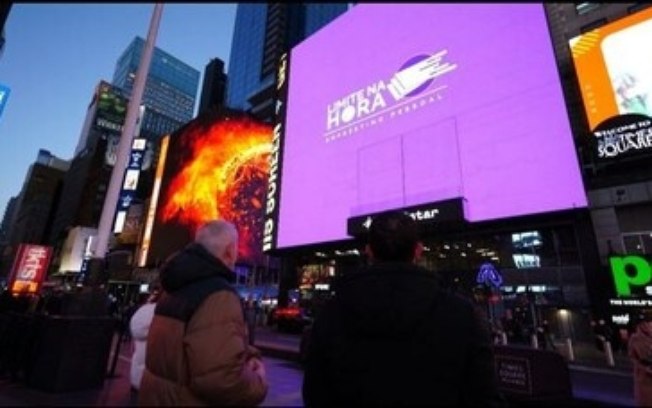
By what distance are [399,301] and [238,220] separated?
149 ft

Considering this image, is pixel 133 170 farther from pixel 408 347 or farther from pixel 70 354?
pixel 408 347

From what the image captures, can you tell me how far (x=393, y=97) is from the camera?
2231 centimetres

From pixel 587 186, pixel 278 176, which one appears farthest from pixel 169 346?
pixel 278 176

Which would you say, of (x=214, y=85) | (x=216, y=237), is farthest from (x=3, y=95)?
(x=214, y=85)

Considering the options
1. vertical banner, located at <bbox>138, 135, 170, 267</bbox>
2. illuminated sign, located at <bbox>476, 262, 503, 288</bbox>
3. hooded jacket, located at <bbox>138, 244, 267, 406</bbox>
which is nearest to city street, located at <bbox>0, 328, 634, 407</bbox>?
illuminated sign, located at <bbox>476, 262, 503, 288</bbox>

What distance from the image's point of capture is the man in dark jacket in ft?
5.11

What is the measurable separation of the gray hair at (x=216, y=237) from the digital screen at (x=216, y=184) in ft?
137

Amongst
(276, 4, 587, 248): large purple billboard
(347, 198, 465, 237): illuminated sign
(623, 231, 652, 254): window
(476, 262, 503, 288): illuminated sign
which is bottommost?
(476, 262, 503, 288): illuminated sign

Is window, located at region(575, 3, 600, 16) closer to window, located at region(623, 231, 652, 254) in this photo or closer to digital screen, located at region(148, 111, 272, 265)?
window, located at region(623, 231, 652, 254)

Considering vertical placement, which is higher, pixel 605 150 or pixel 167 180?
pixel 167 180

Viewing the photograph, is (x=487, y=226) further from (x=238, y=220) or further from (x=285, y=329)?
(x=238, y=220)

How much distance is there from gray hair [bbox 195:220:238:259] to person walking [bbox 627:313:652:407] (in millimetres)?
4766

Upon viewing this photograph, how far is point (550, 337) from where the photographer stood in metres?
16.5

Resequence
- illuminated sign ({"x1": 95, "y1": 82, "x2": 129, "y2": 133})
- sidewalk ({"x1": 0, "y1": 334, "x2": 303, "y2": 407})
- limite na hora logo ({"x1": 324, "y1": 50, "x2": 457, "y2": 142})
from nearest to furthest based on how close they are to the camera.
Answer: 1. sidewalk ({"x1": 0, "y1": 334, "x2": 303, "y2": 407})
2. limite na hora logo ({"x1": 324, "y1": 50, "x2": 457, "y2": 142})
3. illuminated sign ({"x1": 95, "y1": 82, "x2": 129, "y2": 133})
